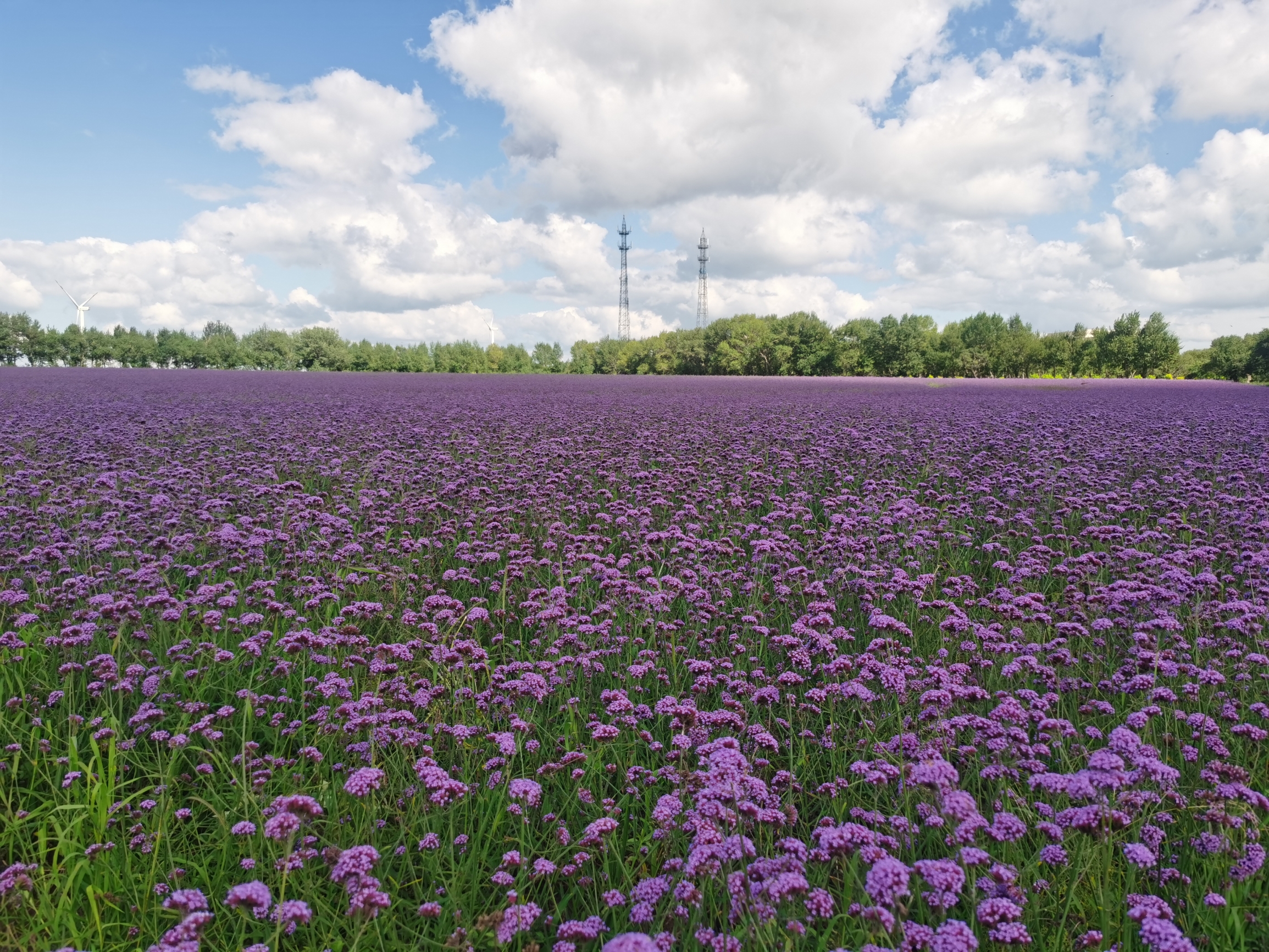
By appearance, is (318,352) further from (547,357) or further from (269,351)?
(547,357)

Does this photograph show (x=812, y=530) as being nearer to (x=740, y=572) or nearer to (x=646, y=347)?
(x=740, y=572)

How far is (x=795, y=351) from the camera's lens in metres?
93.3

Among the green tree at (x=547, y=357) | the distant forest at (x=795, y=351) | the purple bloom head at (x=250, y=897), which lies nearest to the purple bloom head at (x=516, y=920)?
the purple bloom head at (x=250, y=897)

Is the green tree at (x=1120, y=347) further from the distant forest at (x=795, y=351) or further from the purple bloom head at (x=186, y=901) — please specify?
the purple bloom head at (x=186, y=901)

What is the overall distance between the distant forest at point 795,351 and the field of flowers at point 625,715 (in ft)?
244

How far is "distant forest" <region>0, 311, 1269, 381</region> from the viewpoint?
77562 mm

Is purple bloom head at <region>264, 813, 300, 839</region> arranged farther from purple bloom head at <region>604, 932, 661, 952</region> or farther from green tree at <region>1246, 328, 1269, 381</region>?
green tree at <region>1246, 328, 1269, 381</region>

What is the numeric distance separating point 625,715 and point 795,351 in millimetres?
94780

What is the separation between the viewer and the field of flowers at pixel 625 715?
208 cm

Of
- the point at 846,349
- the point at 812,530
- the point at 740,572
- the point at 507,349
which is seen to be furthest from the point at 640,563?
the point at 507,349

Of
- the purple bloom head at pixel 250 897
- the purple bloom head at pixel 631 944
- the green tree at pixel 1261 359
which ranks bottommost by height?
the purple bloom head at pixel 250 897

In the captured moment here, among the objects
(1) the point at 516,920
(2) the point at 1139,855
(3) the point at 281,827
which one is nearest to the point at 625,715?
(1) the point at 516,920

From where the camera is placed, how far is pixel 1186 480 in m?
7.70

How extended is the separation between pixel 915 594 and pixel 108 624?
5.04m
